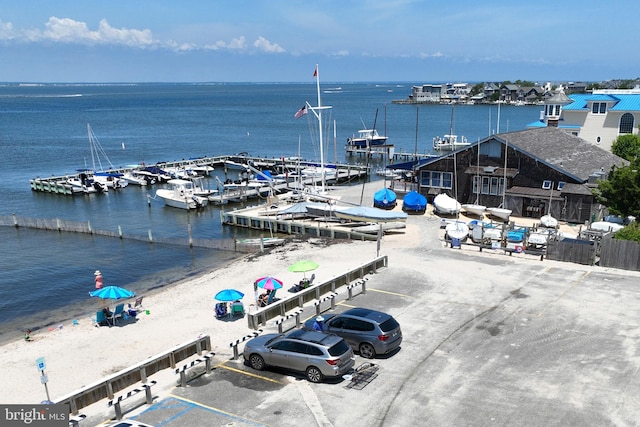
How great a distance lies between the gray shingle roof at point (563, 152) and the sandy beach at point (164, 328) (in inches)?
480

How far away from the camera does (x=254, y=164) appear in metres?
81.7

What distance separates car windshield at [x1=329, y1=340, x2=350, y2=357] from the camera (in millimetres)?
17422

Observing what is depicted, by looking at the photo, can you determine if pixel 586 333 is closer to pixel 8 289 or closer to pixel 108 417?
pixel 108 417

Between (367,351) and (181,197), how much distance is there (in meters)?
42.3

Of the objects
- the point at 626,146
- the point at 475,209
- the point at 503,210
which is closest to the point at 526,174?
the point at 503,210

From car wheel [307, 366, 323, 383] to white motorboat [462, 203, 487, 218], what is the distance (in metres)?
27.7

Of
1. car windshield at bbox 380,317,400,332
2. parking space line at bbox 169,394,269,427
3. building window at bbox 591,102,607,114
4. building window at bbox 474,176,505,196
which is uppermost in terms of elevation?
building window at bbox 591,102,607,114

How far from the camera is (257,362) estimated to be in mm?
18625

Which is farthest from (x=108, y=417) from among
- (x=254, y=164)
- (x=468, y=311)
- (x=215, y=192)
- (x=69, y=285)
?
(x=254, y=164)

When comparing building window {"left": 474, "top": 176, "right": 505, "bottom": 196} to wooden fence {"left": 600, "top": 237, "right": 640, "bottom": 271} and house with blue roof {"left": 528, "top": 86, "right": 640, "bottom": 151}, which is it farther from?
house with blue roof {"left": 528, "top": 86, "right": 640, "bottom": 151}

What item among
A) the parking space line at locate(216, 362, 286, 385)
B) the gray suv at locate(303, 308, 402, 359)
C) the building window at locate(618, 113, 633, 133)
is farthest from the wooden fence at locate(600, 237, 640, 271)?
the building window at locate(618, 113, 633, 133)

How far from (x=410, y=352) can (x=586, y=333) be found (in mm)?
7219

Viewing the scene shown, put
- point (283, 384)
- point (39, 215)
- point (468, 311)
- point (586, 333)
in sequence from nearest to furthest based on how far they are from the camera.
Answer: point (283, 384)
point (586, 333)
point (468, 311)
point (39, 215)

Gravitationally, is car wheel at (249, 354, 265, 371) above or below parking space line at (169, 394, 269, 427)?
above
